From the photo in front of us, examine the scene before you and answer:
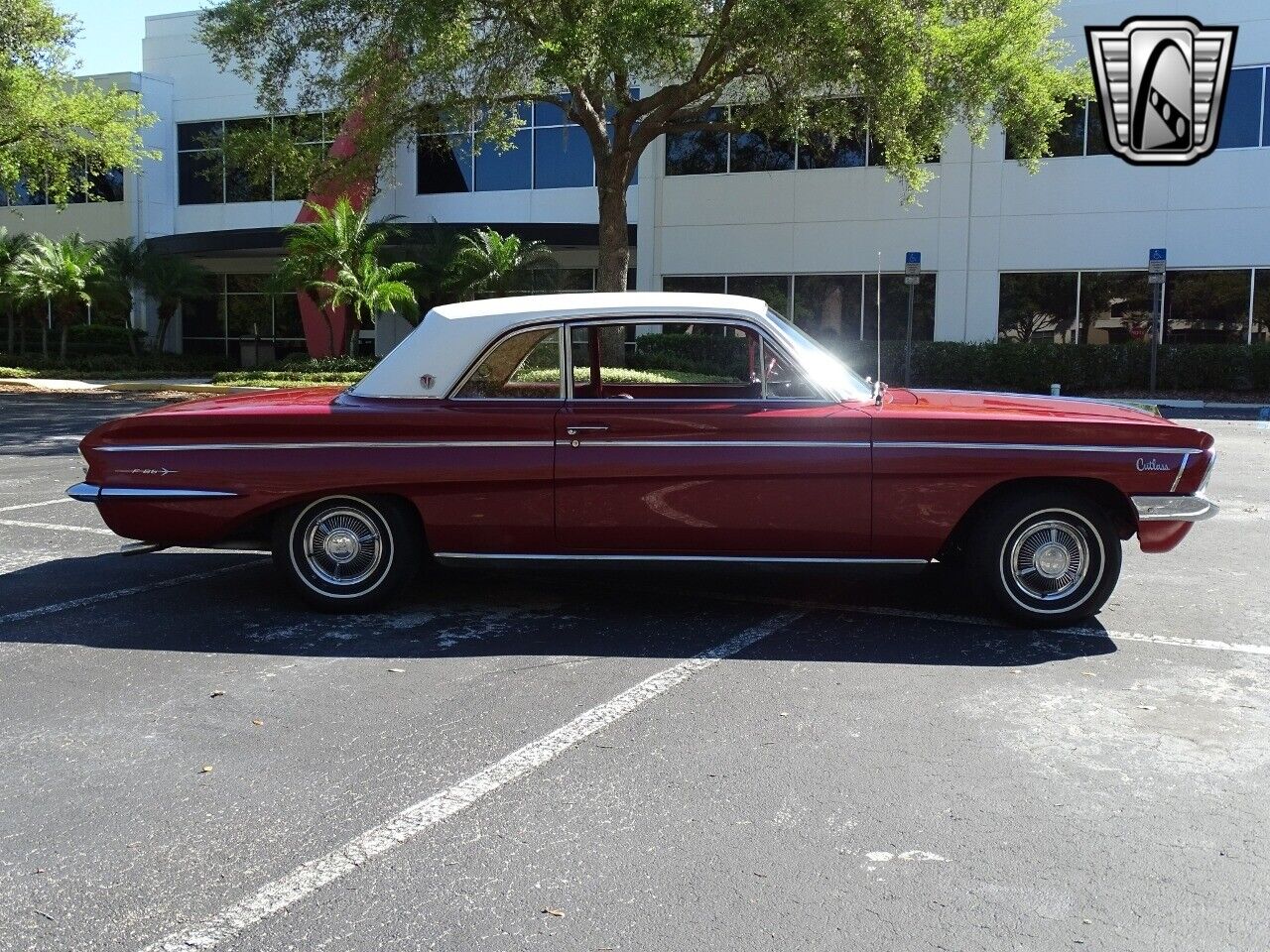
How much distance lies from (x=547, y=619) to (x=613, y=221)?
54.0 feet

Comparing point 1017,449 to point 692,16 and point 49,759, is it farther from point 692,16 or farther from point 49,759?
point 692,16

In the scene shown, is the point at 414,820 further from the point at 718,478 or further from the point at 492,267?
the point at 492,267

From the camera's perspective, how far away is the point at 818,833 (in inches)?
141

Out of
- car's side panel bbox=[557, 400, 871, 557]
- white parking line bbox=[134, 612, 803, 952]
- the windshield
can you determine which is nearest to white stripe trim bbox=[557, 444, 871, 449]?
car's side panel bbox=[557, 400, 871, 557]

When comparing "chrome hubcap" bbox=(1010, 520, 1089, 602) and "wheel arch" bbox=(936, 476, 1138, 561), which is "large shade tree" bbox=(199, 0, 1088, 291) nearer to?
"wheel arch" bbox=(936, 476, 1138, 561)

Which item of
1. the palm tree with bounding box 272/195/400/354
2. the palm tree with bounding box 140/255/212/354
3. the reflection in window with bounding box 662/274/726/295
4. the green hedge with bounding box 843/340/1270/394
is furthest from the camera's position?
the palm tree with bounding box 140/255/212/354

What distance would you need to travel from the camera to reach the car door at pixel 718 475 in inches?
227

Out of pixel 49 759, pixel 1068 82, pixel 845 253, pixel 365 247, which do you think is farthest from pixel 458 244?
pixel 49 759

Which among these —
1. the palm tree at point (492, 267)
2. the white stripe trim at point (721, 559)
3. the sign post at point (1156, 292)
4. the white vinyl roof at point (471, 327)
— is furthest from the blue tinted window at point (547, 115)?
the white stripe trim at point (721, 559)

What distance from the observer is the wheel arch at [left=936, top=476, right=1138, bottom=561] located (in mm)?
5816

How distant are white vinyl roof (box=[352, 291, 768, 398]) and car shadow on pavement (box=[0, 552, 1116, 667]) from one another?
3.86ft

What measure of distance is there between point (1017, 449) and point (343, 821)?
11.9ft

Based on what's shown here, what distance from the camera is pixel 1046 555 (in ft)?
19.2

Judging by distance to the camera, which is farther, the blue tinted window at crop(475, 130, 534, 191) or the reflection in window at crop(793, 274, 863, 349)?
the blue tinted window at crop(475, 130, 534, 191)
